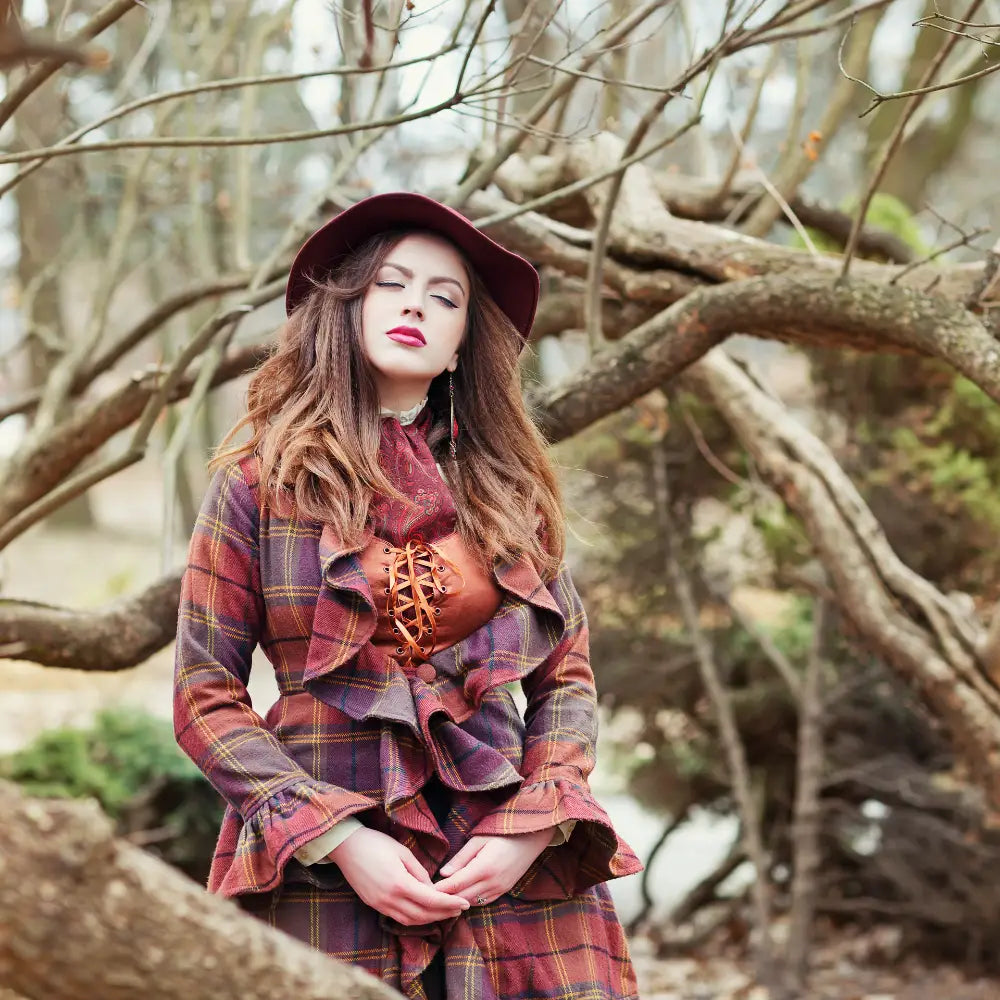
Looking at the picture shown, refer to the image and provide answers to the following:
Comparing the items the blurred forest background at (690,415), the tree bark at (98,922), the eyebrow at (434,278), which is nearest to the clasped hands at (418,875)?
the tree bark at (98,922)

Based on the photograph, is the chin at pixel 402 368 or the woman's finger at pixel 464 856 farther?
the chin at pixel 402 368

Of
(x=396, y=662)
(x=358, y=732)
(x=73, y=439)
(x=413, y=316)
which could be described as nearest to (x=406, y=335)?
(x=413, y=316)

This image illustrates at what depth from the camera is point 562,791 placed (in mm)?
1735

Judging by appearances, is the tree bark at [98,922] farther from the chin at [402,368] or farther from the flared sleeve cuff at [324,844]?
the chin at [402,368]

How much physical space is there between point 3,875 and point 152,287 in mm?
8081

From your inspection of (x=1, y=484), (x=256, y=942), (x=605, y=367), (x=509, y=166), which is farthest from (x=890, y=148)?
(x=1, y=484)

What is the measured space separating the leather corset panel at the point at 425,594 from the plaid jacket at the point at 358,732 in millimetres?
30

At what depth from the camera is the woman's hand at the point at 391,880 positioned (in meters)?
1.61

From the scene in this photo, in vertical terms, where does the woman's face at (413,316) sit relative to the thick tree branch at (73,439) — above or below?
above

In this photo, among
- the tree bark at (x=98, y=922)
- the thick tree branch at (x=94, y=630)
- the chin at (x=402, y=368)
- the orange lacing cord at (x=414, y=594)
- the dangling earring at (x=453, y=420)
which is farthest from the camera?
the thick tree branch at (x=94, y=630)

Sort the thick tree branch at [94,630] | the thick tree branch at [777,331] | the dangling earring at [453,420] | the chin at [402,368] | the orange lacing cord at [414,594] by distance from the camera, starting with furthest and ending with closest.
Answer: the thick tree branch at [94,630], the thick tree branch at [777,331], the dangling earring at [453,420], the chin at [402,368], the orange lacing cord at [414,594]

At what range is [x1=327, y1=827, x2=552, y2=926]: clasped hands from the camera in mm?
1616

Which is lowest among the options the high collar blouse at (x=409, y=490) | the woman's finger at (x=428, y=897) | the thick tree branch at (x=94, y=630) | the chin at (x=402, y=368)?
the thick tree branch at (x=94, y=630)

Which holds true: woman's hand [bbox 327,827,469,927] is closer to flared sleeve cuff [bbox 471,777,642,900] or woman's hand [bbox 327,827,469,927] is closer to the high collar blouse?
flared sleeve cuff [bbox 471,777,642,900]
